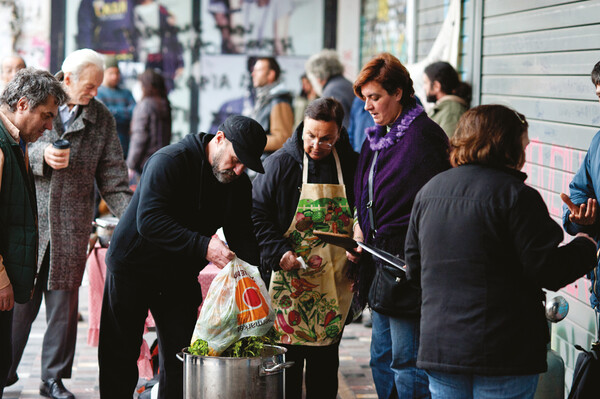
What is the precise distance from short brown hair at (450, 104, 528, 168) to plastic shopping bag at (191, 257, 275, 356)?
1306 mm

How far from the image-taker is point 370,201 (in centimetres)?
412

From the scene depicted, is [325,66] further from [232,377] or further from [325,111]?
[232,377]

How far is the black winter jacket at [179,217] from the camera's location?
149 inches

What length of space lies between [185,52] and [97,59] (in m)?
8.17

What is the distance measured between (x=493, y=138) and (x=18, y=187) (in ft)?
7.13

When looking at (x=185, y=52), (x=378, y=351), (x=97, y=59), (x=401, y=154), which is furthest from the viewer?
(x=185, y=52)

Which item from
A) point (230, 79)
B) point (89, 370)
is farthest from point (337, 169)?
point (230, 79)

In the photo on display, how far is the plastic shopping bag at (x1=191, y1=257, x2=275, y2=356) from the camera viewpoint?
12.5 feet

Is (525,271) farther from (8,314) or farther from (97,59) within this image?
(97,59)

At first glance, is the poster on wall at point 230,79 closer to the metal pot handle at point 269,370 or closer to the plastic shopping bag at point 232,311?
the plastic shopping bag at point 232,311

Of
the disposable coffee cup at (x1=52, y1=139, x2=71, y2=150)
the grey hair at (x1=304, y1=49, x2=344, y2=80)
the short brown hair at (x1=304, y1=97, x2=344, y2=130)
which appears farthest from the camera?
the grey hair at (x1=304, y1=49, x2=344, y2=80)

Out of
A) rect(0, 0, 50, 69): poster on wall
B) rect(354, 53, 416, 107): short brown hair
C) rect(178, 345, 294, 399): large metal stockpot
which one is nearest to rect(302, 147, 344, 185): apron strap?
rect(354, 53, 416, 107): short brown hair

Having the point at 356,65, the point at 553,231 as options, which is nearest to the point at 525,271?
the point at 553,231

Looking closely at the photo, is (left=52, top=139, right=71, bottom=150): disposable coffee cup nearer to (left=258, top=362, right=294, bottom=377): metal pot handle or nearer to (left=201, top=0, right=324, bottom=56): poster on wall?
(left=258, top=362, right=294, bottom=377): metal pot handle
